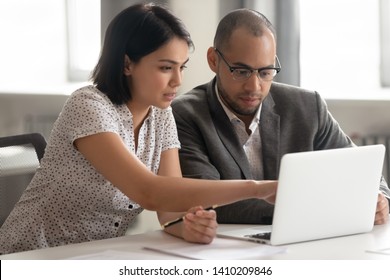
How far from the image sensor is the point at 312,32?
4.64 m

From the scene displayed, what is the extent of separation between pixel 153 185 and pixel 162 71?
0.34 m

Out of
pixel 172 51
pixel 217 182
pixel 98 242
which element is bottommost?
pixel 98 242

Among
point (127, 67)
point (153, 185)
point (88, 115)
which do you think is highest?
point (127, 67)

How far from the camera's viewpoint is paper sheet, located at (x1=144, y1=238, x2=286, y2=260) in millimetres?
1731

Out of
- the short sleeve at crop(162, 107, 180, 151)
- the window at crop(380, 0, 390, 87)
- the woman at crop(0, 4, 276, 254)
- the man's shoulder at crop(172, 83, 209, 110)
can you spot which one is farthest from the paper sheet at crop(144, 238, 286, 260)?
the window at crop(380, 0, 390, 87)

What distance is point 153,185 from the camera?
199 cm

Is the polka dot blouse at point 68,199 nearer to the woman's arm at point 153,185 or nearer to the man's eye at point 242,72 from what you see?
the woman's arm at point 153,185

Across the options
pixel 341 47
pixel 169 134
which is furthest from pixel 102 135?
pixel 341 47

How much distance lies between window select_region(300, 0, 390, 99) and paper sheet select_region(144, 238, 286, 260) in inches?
107

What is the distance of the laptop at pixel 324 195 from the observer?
5.77 ft

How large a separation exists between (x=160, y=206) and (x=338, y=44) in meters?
2.83

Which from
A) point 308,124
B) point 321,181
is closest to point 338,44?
point 308,124

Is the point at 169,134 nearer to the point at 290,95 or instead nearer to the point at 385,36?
the point at 290,95

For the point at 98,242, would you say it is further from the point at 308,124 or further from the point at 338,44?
the point at 338,44
